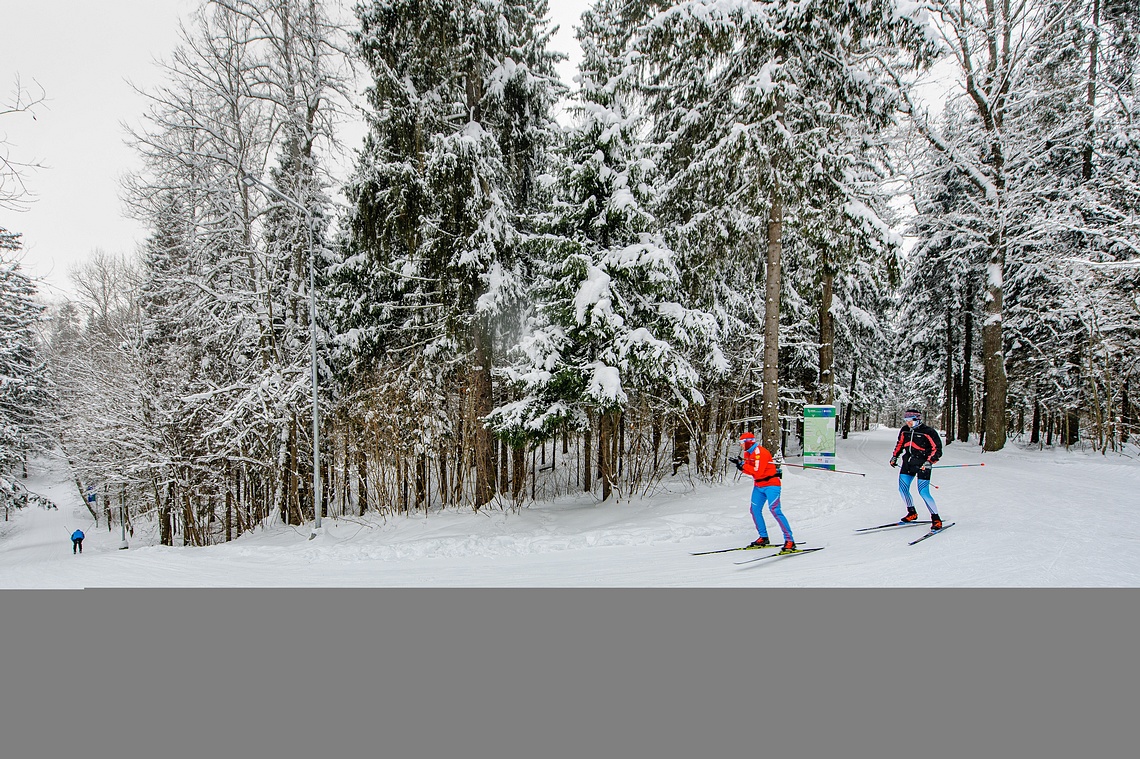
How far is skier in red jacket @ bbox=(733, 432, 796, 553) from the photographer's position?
729 cm

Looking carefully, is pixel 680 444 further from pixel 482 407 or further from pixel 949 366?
pixel 949 366

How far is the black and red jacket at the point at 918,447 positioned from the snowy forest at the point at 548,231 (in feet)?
13.3

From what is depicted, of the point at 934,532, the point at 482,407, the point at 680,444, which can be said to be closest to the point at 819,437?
the point at 680,444

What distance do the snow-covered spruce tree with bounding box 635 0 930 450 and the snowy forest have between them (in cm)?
7

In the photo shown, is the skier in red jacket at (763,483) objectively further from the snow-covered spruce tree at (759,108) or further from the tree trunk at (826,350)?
the tree trunk at (826,350)

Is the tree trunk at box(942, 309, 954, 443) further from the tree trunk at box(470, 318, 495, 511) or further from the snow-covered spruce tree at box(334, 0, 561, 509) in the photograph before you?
the tree trunk at box(470, 318, 495, 511)

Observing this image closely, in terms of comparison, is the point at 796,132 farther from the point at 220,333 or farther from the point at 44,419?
the point at 44,419

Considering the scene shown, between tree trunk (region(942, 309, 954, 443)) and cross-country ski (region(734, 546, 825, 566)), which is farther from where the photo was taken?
tree trunk (region(942, 309, 954, 443))

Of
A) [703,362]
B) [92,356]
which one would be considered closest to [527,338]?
[703,362]

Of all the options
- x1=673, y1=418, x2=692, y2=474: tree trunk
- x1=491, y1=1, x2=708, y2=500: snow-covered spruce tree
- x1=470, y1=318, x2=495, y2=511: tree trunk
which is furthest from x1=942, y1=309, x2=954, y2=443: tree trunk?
x1=470, y1=318, x2=495, y2=511: tree trunk

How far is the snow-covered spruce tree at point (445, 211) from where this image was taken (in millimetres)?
12055

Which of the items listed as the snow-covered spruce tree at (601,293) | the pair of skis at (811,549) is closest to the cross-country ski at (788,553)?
the pair of skis at (811,549)

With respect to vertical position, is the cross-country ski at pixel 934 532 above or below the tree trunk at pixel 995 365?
below

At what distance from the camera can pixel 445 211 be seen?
12617mm
